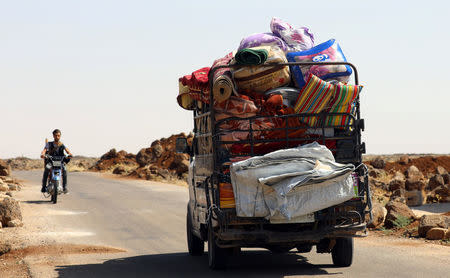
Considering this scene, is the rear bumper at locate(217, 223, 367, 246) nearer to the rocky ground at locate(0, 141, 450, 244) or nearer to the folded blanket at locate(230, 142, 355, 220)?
the folded blanket at locate(230, 142, 355, 220)

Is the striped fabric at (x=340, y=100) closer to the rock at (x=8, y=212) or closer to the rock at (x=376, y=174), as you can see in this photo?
the rock at (x=8, y=212)

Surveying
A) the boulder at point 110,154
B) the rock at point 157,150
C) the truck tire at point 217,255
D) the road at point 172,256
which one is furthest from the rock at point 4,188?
the boulder at point 110,154

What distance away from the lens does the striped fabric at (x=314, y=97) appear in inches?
361

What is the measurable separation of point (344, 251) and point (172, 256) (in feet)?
9.65

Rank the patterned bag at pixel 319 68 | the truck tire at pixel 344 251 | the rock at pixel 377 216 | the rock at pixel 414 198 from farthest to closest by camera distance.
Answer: the rock at pixel 414 198
the rock at pixel 377 216
the truck tire at pixel 344 251
the patterned bag at pixel 319 68

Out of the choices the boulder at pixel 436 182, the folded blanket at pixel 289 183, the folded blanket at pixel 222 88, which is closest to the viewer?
the folded blanket at pixel 289 183

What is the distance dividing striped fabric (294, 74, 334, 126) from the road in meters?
2.02

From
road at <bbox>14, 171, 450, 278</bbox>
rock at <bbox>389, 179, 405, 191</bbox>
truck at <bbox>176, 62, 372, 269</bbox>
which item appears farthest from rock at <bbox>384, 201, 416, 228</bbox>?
rock at <bbox>389, 179, 405, 191</bbox>

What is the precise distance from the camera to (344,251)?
393 inches

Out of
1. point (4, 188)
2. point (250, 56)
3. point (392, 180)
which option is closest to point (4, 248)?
point (250, 56)

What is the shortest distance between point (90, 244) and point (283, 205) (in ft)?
18.4

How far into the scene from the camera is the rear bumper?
880cm

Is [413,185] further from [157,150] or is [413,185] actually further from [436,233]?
[157,150]

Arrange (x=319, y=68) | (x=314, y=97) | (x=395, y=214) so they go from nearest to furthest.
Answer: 1. (x=314, y=97)
2. (x=319, y=68)
3. (x=395, y=214)
